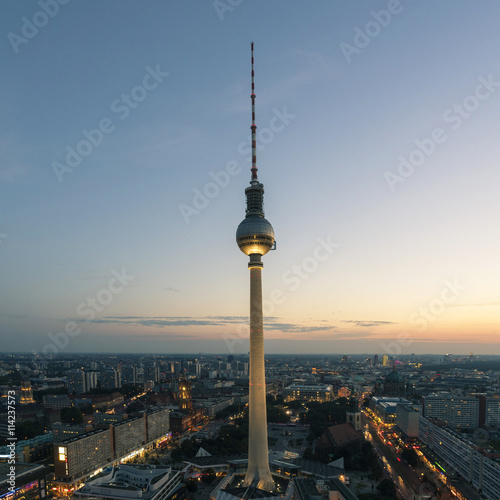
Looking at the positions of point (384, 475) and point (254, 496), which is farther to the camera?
point (384, 475)

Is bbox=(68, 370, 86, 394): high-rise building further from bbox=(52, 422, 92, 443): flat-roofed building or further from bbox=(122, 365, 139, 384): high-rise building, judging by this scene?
bbox=(52, 422, 92, 443): flat-roofed building

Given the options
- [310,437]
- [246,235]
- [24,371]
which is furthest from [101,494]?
[24,371]

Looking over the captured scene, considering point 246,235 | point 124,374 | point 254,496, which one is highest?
point 246,235

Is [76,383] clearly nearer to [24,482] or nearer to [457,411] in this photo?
[24,482]

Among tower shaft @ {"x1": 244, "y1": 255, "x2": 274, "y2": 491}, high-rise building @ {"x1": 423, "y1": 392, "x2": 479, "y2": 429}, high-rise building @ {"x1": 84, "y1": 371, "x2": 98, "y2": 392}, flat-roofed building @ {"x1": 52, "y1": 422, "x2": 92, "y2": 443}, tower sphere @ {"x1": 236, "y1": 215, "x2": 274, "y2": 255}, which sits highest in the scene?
tower sphere @ {"x1": 236, "y1": 215, "x2": 274, "y2": 255}

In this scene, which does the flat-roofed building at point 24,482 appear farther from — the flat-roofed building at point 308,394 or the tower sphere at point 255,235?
the flat-roofed building at point 308,394

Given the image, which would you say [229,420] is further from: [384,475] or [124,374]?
[124,374]

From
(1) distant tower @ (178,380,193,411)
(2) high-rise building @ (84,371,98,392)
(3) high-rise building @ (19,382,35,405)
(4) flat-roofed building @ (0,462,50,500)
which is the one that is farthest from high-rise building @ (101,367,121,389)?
(4) flat-roofed building @ (0,462,50,500)

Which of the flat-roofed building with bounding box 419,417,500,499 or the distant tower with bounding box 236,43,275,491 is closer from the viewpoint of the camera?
the flat-roofed building with bounding box 419,417,500,499
